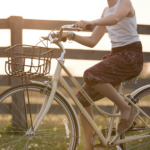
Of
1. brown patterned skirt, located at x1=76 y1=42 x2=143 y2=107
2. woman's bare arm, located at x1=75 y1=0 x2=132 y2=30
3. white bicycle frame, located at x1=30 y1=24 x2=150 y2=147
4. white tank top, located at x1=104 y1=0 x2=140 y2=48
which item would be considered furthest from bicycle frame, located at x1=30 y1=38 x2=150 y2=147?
white tank top, located at x1=104 y1=0 x2=140 y2=48

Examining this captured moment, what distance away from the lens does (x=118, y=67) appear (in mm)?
2322

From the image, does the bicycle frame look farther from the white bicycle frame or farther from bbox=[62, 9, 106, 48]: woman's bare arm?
bbox=[62, 9, 106, 48]: woman's bare arm

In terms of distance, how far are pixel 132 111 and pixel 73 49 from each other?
4.86 ft

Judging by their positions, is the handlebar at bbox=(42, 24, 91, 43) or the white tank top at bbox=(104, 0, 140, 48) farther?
the white tank top at bbox=(104, 0, 140, 48)

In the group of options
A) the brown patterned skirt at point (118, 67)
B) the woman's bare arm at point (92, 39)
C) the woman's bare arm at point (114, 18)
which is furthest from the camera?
the woman's bare arm at point (92, 39)

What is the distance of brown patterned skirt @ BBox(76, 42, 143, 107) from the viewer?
7.41 feet

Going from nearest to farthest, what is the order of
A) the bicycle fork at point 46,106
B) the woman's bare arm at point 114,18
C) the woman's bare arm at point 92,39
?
the woman's bare arm at point 114,18, the bicycle fork at point 46,106, the woman's bare arm at point 92,39

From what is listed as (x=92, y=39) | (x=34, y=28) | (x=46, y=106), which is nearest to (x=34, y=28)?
(x=34, y=28)

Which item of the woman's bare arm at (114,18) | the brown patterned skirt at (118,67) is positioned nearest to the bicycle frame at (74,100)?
the brown patterned skirt at (118,67)

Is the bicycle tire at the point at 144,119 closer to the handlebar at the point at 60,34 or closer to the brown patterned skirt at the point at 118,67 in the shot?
the brown patterned skirt at the point at 118,67

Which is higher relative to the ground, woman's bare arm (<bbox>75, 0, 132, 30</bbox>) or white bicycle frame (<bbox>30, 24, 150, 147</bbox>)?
woman's bare arm (<bbox>75, 0, 132, 30</bbox>)

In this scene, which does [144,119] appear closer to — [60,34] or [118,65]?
[118,65]

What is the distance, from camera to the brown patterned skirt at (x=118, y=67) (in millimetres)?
2258

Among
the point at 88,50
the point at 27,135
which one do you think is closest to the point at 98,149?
the point at 27,135
